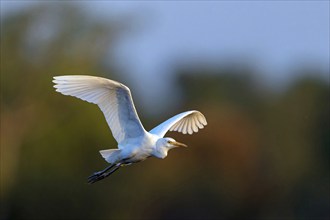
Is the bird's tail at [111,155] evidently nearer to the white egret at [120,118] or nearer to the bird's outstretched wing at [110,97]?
the white egret at [120,118]

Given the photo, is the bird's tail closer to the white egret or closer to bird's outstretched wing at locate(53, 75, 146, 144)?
the white egret

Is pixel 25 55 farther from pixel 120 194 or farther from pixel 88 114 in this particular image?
pixel 120 194

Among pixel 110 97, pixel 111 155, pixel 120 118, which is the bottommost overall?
pixel 111 155

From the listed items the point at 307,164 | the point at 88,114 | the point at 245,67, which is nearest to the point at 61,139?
the point at 88,114

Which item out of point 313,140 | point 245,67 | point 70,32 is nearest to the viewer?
point 70,32

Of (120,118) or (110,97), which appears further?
(120,118)

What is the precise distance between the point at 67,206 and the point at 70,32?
646 cm

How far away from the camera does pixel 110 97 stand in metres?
15.9

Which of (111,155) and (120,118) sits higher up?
(120,118)

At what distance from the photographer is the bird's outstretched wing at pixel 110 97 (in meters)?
15.6

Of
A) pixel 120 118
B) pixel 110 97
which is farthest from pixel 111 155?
pixel 110 97

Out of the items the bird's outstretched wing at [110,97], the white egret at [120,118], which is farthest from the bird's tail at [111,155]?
the bird's outstretched wing at [110,97]

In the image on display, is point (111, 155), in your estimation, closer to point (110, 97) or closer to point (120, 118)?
point (120, 118)

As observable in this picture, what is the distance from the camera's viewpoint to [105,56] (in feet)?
123
